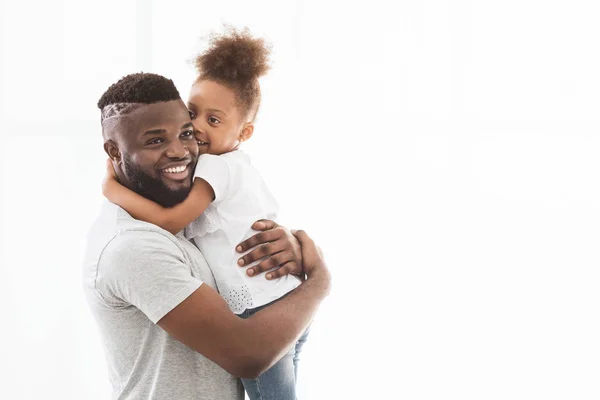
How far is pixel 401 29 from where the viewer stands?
260cm

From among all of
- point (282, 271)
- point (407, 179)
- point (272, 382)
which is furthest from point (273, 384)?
A: point (407, 179)

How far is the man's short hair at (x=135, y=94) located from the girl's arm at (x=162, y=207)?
0.14 metres

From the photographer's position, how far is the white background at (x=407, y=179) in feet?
8.43

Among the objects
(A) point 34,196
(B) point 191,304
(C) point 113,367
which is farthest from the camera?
(A) point 34,196

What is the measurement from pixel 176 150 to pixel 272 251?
28cm

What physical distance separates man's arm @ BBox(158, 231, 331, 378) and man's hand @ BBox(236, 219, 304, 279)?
0.13m

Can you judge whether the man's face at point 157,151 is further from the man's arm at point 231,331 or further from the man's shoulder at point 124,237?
the man's arm at point 231,331

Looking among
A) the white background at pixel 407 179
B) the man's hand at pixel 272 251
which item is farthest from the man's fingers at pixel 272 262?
the white background at pixel 407 179

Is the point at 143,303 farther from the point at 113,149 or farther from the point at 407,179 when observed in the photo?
the point at 407,179

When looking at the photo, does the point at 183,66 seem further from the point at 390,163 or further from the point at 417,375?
the point at 417,375

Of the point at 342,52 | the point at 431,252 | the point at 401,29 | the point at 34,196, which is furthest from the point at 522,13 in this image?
the point at 34,196

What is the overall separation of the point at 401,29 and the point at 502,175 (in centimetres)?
66

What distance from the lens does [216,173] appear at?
A: 1.40 meters

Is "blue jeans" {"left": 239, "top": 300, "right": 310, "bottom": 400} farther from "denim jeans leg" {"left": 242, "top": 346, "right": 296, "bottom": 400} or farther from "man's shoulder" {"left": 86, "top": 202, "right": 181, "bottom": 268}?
"man's shoulder" {"left": 86, "top": 202, "right": 181, "bottom": 268}
